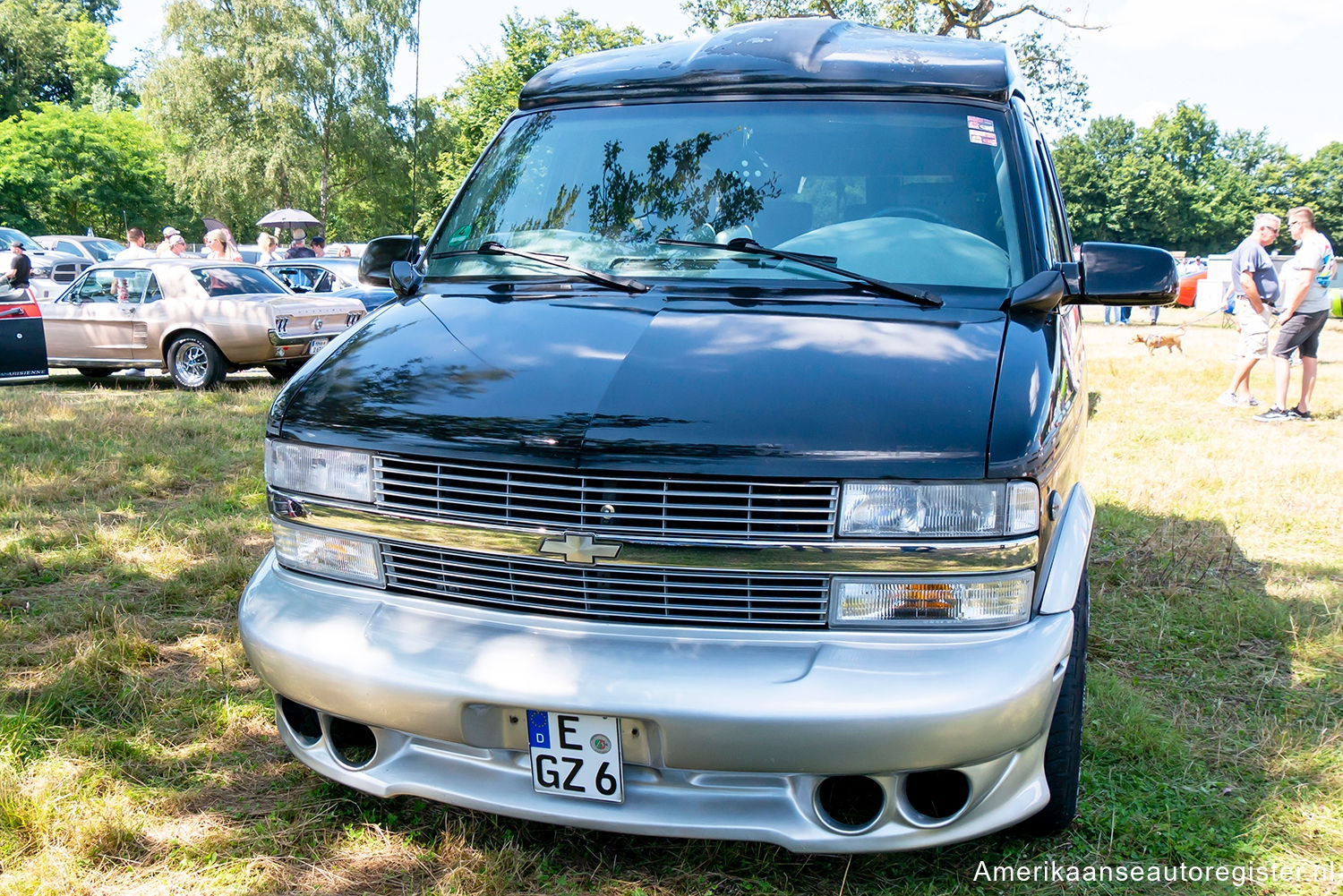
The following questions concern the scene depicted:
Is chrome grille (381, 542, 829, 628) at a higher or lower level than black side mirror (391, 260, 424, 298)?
lower

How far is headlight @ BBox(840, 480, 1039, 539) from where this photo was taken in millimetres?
2098

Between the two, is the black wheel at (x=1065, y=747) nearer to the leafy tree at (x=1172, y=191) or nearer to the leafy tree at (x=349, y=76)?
the leafy tree at (x=349, y=76)

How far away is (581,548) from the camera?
2.19 meters

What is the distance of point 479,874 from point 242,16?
1805 inches

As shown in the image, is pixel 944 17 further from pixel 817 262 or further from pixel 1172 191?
pixel 1172 191

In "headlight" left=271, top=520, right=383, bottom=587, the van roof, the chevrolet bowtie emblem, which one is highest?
the van roof

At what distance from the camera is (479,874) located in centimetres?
247

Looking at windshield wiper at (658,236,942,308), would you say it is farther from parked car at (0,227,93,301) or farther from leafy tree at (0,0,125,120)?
leafy tree at (0,0,125,120)

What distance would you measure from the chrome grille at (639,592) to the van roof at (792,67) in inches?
69.9

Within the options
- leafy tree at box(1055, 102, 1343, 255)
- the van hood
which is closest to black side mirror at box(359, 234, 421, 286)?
the van hood

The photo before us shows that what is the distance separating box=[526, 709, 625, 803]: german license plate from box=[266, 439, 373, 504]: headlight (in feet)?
2.26

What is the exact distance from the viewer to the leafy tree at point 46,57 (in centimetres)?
5397

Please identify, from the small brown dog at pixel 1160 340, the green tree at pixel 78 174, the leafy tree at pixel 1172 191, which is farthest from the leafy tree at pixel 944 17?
the leafy tree at pixel 1172 191

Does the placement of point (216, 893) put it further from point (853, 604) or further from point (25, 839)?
point (853, 604)
